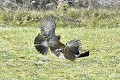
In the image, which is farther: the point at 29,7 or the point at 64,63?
the point at 29,7

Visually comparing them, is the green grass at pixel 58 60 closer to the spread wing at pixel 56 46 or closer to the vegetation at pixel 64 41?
the vegetation at pixel 64 41

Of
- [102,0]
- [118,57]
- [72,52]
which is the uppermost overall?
[72,52]

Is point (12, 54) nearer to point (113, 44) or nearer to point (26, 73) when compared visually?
point (26, 73)

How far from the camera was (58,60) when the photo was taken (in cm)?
805

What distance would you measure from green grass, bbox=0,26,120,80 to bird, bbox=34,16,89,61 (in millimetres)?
367

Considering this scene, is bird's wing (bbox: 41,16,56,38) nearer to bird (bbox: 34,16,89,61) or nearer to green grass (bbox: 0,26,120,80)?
bird (bbox: 34,16,89,61)

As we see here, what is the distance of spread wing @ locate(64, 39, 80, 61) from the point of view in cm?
682

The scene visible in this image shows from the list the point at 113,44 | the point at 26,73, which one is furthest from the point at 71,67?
the point at 113,44

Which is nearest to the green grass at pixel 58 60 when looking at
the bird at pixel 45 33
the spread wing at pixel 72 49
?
the spread wing at pixel 72 49

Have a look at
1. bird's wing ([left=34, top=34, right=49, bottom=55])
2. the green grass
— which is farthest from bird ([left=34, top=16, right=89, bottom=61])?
the green grass

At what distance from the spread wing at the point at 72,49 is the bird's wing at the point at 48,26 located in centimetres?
31

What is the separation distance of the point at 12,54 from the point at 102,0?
6926mm

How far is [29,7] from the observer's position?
1387cm

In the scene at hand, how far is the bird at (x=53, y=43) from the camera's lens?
6754 mm
